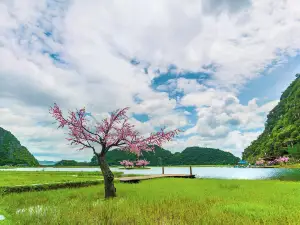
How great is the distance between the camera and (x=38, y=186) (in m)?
19.6

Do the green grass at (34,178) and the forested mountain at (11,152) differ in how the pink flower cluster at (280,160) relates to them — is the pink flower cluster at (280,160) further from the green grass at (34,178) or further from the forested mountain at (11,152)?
the forested mountain at (11,152)

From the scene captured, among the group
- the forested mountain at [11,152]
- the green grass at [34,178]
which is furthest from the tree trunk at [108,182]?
the forested mountain at [11,152]

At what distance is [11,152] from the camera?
5773 inches

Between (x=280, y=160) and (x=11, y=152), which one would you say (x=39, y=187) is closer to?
(x=280, y=160)

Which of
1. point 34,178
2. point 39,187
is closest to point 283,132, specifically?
point 34,178

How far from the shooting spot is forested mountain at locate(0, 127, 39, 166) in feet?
461

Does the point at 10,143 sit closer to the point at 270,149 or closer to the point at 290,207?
the point at 270,149

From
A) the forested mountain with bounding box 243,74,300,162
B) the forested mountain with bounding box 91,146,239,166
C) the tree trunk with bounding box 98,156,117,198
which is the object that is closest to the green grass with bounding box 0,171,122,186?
the tree trunk with bounding box 98,156,117,198

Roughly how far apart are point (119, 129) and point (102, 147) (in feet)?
4.67

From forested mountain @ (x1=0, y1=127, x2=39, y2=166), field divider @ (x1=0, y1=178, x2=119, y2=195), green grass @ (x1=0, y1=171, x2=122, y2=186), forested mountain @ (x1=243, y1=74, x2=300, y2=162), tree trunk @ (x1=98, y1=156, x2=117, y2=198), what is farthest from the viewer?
forested mountain @ (x1=0, y1=127, x2=39, y2=166)

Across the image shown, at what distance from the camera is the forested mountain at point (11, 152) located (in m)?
140

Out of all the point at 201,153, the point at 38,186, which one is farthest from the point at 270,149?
the point at 38,186

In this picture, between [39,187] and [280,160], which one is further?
[280,160]

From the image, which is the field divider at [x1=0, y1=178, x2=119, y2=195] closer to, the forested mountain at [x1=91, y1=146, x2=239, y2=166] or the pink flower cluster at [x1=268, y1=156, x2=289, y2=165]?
the pink flower cluster at [x1=268, y1=156, x2=289, y2=165]
